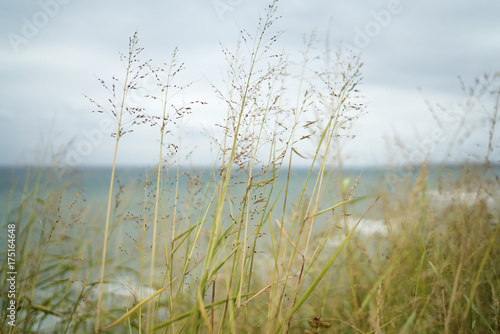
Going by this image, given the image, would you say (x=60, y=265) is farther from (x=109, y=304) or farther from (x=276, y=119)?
(x=276, y=119)

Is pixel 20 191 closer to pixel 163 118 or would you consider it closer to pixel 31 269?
pixel 31 269

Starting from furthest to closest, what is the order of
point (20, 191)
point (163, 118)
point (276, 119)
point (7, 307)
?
point (20, 191)
point (7, 307)
point (276, 119)
point (163, 118)

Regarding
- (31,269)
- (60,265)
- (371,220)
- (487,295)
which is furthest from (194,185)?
(371,220)

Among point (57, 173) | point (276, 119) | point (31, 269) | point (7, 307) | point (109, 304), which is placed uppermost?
point (276, 119)

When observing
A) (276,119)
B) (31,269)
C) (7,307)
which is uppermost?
(276,119)

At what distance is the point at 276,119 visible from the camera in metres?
1.22

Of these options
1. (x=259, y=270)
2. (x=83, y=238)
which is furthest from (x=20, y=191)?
(x=259, y=270)

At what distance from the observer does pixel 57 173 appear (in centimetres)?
219

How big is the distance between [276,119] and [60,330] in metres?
1.58

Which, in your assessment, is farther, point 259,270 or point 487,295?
point 259,270

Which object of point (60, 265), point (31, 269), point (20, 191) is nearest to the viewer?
point (31, 269)

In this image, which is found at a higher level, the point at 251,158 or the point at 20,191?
the point at 251,158

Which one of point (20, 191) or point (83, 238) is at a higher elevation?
point (20, 191)

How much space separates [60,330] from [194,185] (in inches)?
49.3
